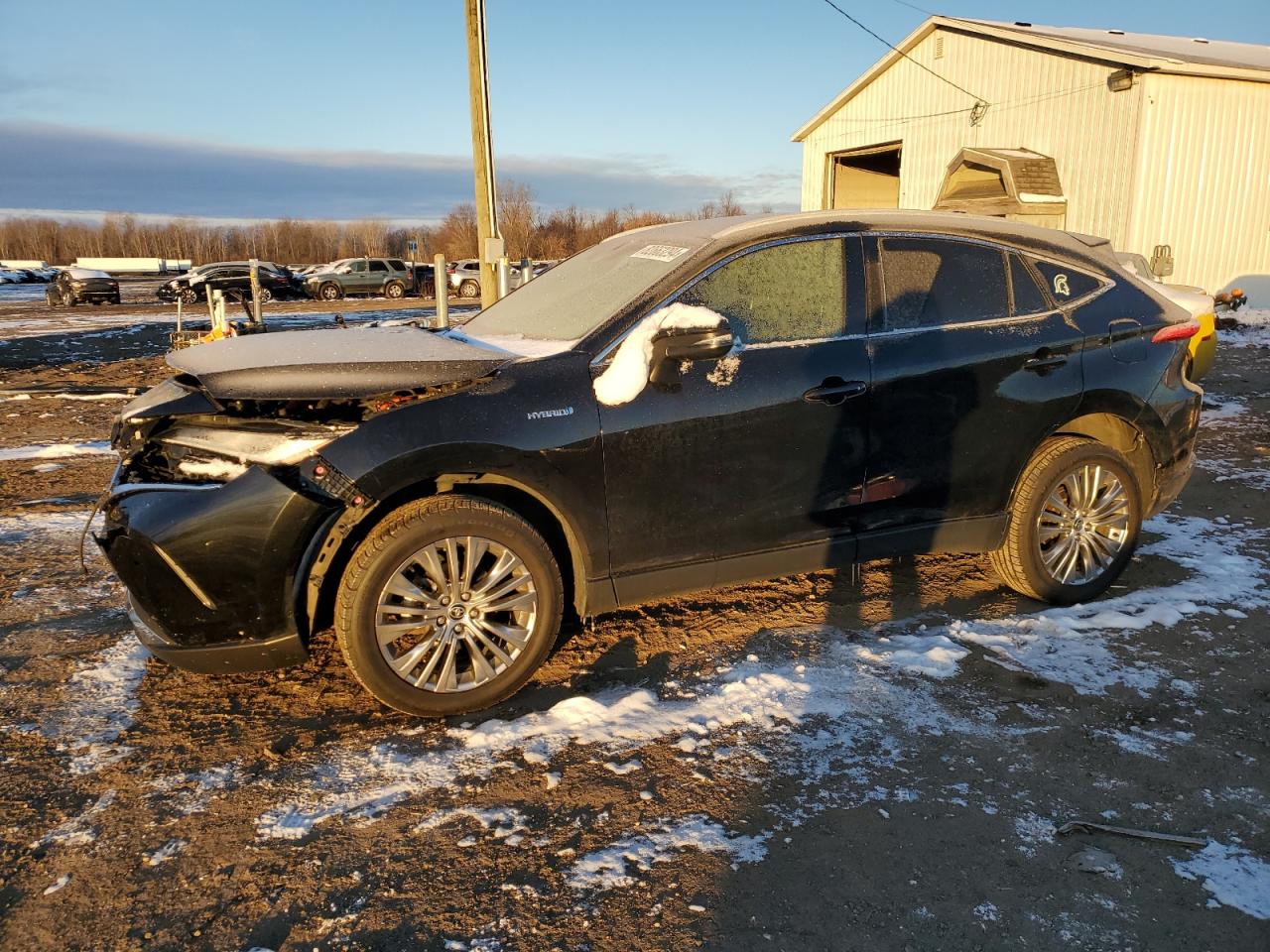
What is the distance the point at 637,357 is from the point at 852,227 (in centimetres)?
125

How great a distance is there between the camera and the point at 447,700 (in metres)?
3.25

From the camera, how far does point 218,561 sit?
2945 millimetres

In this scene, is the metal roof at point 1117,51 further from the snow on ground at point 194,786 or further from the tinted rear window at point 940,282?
the snow on ground at point 194,786

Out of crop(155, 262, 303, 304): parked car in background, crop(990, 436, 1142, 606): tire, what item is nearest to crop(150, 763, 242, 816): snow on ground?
crop(990, 436, 1142, 606): tire

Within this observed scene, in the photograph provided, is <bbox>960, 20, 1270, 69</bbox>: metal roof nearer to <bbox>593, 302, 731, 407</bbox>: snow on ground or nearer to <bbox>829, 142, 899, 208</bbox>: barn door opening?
<bbox>829, 142, 899, 208</bbox>: barn door opening

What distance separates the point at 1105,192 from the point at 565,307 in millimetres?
17756

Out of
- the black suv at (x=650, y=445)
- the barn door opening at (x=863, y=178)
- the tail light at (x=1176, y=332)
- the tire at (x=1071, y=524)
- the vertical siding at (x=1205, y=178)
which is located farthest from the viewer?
the barn door opening at (x=863, y=178)

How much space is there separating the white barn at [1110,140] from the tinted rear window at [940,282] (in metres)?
15.3

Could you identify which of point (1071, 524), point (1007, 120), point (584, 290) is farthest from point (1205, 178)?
point (584, 290)

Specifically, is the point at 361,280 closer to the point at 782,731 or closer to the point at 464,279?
the point at 464,279

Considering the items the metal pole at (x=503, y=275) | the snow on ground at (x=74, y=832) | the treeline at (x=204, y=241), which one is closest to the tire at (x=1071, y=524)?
the snow on ground at (x=74, y=832)

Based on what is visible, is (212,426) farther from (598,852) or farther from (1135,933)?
(1135,933)

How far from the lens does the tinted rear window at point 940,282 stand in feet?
12.8

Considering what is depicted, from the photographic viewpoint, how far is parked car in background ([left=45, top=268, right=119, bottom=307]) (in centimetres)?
3534
